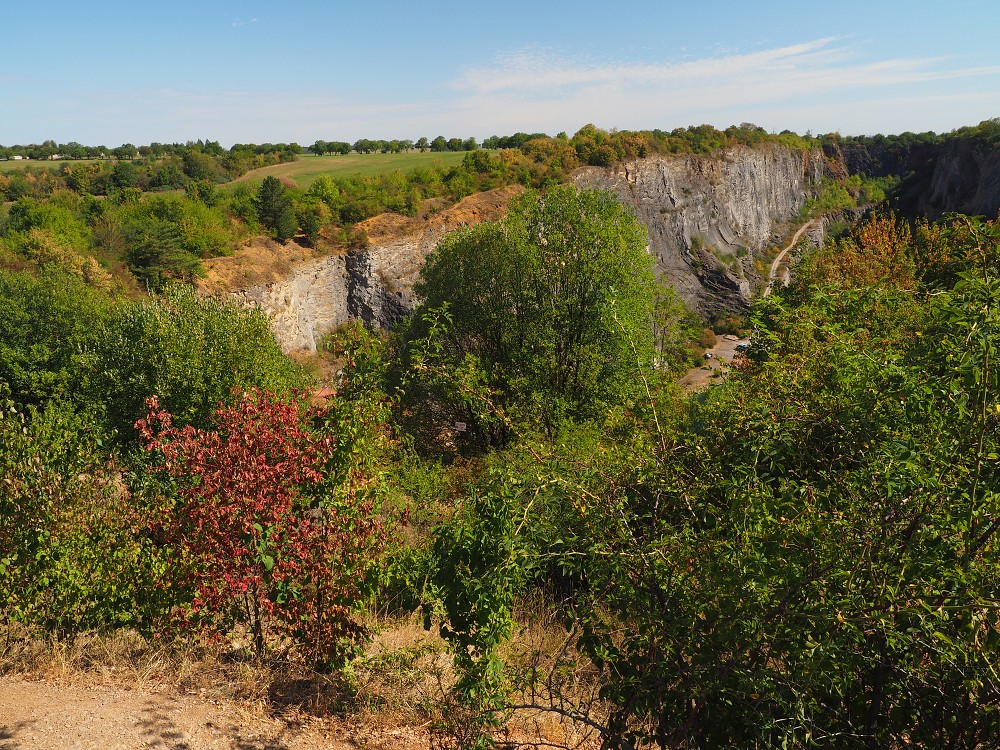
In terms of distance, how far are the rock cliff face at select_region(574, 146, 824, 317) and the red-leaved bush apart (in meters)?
60.3

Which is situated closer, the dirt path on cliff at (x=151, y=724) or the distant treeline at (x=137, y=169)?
the dirt path on cliff at (x=151, y=724)

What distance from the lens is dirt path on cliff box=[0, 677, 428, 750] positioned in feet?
17.3

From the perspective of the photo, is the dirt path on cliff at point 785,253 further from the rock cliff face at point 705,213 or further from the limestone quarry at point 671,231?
the rock cliff face at point 705,213

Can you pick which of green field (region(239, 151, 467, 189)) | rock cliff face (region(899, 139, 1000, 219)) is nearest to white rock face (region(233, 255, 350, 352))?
green field (region(239, 151, 467, 189))

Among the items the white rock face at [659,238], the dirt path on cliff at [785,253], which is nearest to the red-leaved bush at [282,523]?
the white rock face at [659,238]

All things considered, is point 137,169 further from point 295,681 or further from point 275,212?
point 295,681

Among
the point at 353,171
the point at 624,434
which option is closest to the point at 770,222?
the point at 353,171

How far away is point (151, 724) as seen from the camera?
5.52 meters

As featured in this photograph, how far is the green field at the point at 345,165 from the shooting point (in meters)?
67.6

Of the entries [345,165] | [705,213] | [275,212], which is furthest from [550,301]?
[705,213]

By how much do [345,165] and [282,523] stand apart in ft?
248

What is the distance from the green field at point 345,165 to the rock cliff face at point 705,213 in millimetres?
19397

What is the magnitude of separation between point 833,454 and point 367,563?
401 cm

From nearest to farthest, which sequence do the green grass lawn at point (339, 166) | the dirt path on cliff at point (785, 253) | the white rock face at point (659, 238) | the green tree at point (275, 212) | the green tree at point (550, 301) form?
the green tree at point (550, 301), the white rock face at point (659, 238), the green tree at point (275, 212), the green grass lawn at point (339, 166), the dirt path on cliff at point (785, 253)
